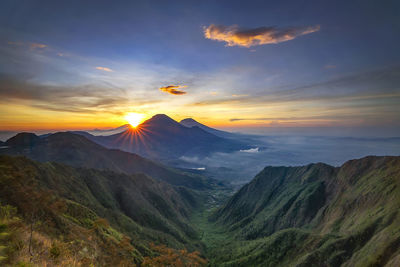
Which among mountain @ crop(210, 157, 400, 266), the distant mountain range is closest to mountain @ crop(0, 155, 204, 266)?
the distant mountain range

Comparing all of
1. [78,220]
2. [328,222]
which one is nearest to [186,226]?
[328,222]

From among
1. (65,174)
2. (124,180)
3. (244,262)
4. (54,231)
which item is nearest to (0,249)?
(54,231)

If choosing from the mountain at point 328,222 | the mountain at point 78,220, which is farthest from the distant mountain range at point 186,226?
the mountain at point 328,222

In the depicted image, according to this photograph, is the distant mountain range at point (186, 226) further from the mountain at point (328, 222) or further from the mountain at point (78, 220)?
the mountain at point (328, 222)

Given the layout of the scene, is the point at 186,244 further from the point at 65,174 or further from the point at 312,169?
the point at 312,169

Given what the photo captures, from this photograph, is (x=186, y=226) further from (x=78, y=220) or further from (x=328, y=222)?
(x=78, y=220)
